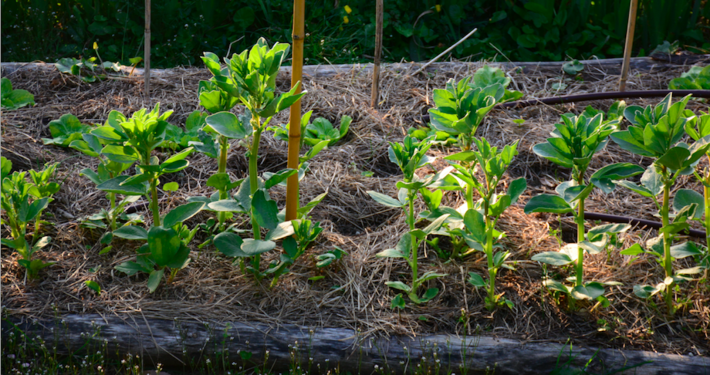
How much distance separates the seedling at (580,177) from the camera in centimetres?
168

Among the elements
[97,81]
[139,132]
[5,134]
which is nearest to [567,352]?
[139,132]

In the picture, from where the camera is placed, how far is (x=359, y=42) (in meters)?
4.17

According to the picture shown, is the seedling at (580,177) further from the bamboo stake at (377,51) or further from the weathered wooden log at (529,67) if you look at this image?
the weathered wooden log at (529,67)

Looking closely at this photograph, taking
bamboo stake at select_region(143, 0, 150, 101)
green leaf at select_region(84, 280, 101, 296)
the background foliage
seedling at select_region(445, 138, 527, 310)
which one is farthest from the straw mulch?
the background foliage

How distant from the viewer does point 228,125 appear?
1739 mm

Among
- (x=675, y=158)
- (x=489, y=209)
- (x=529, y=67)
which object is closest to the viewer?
(x=675, y=158)

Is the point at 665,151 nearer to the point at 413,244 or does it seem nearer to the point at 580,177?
the point at 580,177

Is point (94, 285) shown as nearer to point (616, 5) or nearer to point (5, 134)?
point (5, 134)

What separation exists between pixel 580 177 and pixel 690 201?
413 mm

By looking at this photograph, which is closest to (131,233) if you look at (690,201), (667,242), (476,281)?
(476,281)

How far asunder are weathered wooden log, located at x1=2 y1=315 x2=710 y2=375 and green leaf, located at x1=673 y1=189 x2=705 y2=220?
1.50 feet

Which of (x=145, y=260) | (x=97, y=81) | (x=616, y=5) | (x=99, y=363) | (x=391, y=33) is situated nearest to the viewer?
(x=99, y=363)

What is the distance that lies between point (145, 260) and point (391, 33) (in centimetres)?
290

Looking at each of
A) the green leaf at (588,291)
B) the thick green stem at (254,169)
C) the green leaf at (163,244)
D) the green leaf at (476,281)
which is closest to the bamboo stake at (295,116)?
the thick green stem at (254,169)
